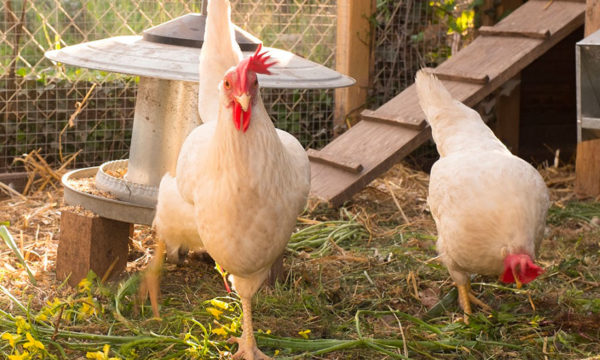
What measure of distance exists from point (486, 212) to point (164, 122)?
1507 millimetres

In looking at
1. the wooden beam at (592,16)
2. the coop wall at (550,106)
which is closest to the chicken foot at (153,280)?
the wooden beam at (592,16)

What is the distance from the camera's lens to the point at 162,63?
2.92 meters

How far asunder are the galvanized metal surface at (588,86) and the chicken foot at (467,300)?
797 millimetres

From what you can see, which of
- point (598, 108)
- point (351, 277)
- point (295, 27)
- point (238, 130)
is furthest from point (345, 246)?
point (295, 27)

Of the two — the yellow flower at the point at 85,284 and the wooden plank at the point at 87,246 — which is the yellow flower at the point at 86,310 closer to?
the yellow flower at the point at 85,284

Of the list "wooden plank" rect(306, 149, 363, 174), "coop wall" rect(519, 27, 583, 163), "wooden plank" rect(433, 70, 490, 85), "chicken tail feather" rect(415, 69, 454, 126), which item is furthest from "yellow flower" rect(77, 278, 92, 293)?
"coop wall" rect(519, 27, 583, 163)

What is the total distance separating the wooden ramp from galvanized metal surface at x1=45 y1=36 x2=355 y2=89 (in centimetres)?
117

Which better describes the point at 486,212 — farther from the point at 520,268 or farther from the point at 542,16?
the point at 542,16

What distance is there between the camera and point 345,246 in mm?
3904

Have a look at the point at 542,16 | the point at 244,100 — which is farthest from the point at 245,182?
the point at 542,16

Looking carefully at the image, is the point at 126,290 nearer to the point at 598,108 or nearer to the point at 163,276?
the point at 163,276

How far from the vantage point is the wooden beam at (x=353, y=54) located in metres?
5.31

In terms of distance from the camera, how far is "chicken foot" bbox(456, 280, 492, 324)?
301 cm

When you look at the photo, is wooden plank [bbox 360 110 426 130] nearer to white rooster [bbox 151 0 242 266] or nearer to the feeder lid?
the feeder lid
